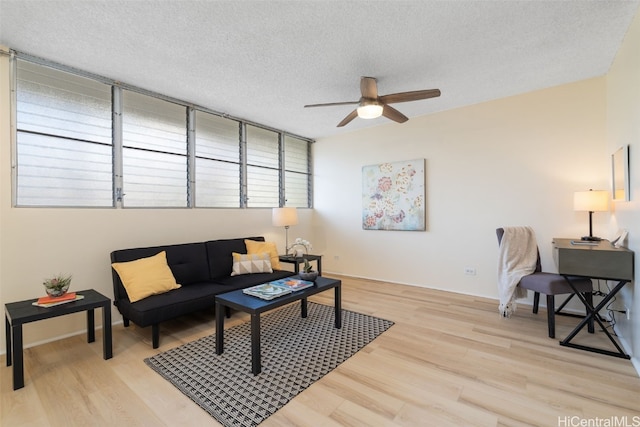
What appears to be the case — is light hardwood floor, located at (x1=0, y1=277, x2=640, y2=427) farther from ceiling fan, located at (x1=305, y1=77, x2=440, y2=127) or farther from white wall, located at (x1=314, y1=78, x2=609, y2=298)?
ceiling fan, located at (x1=305, y1=77, x2=440, y2=127)

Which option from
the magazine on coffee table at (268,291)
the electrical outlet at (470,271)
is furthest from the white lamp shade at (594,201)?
the magazine on coffee table at (268,291)

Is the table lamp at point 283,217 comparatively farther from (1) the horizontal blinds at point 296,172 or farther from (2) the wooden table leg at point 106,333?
(2) the wooden table leg at point 106,333

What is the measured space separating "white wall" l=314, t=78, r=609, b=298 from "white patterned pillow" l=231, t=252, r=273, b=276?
6.56 ft

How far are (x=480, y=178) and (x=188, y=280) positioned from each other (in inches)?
161

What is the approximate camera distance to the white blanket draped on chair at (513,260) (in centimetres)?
307

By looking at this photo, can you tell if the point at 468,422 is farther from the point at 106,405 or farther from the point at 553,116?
the point at 553,116

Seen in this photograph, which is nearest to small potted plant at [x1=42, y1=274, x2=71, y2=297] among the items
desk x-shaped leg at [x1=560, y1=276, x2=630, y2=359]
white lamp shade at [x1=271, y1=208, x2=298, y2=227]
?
white lamp shade at [x1=271, y1=208, x2=298, y2=227]

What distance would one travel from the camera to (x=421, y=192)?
4.45 meters

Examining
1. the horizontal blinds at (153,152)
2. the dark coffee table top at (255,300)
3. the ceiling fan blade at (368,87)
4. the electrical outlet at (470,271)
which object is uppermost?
the ceiling fan blade at (368,87)

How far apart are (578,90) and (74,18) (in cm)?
508

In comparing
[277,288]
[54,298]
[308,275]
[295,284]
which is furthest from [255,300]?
[54,298]

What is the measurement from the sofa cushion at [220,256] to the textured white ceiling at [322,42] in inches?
77.1

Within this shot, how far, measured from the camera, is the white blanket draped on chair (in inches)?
121

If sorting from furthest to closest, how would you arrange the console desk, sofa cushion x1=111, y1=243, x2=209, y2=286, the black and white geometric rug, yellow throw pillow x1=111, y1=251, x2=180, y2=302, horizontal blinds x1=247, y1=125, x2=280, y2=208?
horizontal blinds x1=247, y1=125, x2=280, y2=208, sofa cushion x1=111, y1=243, x2=209, y2=286, yellow throw pillow x1=111, y1=251, x2=180, y2=302, the console desk, the black and white geometric rug
